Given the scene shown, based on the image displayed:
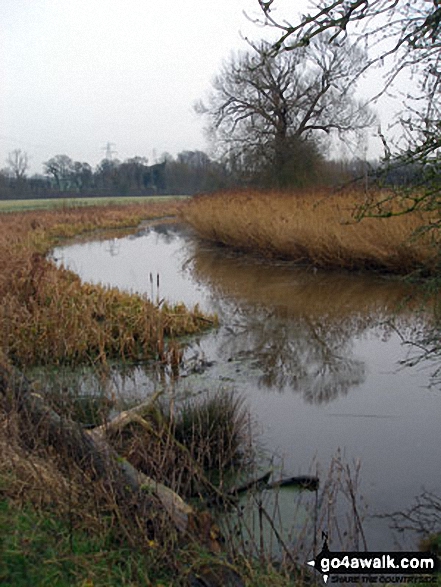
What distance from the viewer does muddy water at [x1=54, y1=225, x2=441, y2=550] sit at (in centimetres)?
439

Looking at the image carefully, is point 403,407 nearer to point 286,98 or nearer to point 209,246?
point 209,246

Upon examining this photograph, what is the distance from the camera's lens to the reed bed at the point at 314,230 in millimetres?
10914

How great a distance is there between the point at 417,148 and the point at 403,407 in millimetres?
2781

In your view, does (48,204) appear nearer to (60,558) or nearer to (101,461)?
(101,461)

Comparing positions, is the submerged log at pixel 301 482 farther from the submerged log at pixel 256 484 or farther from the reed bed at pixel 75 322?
the reed bed at pixel 75 322

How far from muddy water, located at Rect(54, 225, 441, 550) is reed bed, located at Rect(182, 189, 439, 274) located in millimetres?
490

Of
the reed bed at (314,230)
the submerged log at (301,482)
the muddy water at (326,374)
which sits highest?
the reed bed at (314,230)

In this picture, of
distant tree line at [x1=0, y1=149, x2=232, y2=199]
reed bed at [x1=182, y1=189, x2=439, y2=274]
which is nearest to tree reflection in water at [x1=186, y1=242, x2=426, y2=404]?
reed bed at [x1=182, y1=189, x2=439, y2=274]

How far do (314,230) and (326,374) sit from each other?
21.9 ft

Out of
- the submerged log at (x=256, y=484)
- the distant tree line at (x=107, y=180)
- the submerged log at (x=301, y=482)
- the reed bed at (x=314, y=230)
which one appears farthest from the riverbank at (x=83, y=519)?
the distant tree line at (x=107, y=180)

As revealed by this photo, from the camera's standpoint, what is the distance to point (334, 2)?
3400 millimetres

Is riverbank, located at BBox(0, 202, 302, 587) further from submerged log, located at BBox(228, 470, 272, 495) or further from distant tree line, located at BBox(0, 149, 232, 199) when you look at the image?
distant tree line, located at BBox(0, 149, 232, 199)

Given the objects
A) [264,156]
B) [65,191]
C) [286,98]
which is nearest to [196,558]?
[264,156]

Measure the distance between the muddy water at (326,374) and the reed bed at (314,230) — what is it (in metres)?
0.49
